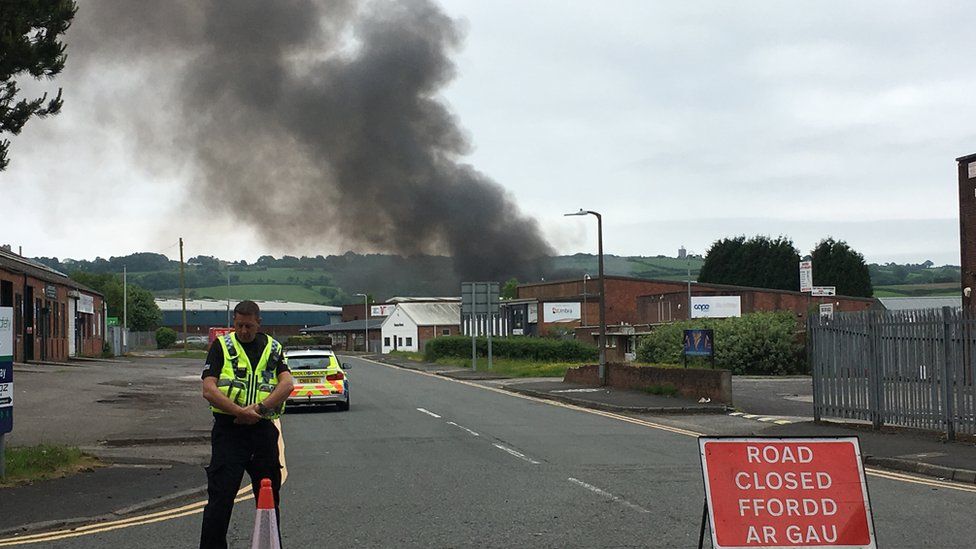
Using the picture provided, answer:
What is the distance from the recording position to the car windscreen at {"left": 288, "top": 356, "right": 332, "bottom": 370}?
22.2 metres

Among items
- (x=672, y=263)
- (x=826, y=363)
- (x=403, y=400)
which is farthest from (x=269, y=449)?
(x=672, y=263)

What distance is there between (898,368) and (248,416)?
1194 centimetres

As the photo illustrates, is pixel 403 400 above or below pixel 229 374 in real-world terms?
below

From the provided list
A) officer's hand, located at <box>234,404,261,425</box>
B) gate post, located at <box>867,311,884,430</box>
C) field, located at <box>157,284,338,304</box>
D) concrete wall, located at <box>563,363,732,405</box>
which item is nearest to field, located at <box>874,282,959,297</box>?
field, located at <box>157,284,338,304</box>

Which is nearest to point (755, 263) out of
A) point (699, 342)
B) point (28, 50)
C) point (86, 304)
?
point (86, 304)

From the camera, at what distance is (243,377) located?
260 inches

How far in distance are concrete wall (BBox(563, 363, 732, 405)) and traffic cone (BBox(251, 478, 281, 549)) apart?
60.5 ft

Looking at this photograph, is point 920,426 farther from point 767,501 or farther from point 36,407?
point 36,407

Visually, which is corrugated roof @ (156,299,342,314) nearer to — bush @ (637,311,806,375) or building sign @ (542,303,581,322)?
building sign @ (542,303,581,322)

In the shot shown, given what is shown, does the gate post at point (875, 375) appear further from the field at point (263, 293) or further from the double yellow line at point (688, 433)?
the field at point (263, 293)

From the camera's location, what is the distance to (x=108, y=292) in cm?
11338

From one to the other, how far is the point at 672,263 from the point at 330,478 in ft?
477

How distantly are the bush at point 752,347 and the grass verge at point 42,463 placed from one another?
27.8 meters

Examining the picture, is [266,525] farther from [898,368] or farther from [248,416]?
[898,368]
